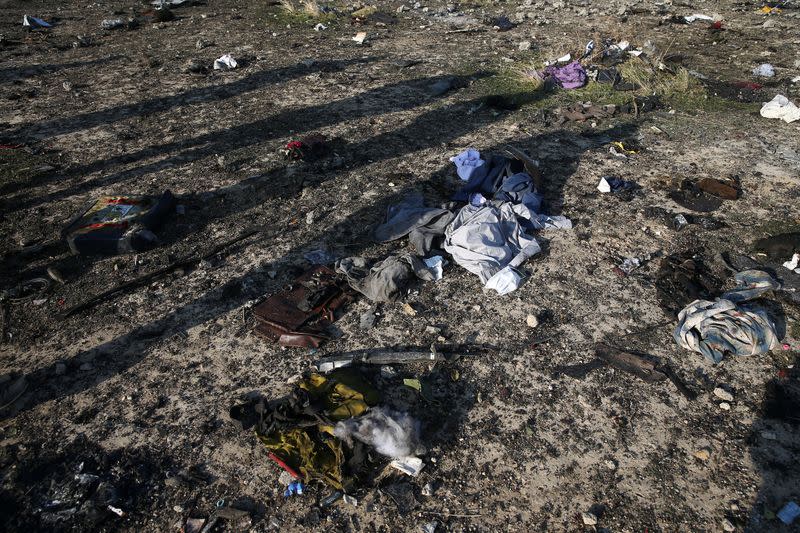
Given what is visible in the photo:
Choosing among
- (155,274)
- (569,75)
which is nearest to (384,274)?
(155,274)

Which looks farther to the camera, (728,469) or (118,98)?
(118,98)

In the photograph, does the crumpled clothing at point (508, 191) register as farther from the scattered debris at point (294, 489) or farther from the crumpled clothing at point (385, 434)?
the scattered debris at point (294, 489)

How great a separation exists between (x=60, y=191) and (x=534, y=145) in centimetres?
595

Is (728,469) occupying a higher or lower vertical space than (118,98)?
lower

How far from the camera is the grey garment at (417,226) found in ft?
15.1

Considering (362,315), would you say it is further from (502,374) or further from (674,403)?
(674,403)

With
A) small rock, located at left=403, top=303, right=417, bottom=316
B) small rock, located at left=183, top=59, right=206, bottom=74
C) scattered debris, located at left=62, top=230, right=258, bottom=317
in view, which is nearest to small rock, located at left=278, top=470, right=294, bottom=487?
small rock, located at left=403, top=303, right=417, bottom=316

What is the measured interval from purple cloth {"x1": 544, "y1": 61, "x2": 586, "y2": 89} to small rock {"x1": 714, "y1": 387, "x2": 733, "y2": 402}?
5.86 m

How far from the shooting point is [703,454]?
305cm

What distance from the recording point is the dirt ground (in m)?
2.91

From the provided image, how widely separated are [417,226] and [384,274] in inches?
Answer: 31.9

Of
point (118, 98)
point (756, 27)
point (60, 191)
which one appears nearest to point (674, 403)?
point (60, 191)

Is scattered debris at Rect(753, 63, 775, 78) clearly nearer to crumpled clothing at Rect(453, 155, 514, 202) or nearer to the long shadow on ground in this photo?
the long shadow on ground

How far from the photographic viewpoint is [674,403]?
11.1 feet
